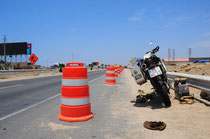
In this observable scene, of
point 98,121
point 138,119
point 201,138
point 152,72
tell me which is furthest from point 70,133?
point 152,72

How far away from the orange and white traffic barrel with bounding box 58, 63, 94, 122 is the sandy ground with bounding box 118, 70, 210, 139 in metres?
1.11

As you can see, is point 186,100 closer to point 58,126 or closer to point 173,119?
point 173,119

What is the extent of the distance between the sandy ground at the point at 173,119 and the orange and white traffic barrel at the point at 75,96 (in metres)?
1.11

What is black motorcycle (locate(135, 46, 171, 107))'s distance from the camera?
6121mm

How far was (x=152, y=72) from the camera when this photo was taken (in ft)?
20.2

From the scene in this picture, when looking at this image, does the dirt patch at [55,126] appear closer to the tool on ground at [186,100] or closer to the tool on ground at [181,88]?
the tool on ground at [186,100]

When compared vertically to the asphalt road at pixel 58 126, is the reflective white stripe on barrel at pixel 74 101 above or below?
above

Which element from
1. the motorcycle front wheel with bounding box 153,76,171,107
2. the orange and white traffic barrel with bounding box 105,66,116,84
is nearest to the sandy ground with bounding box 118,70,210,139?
the motorcycle front wheel with bounding box 153,76,171,107

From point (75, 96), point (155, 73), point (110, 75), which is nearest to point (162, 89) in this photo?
point (155, 73)

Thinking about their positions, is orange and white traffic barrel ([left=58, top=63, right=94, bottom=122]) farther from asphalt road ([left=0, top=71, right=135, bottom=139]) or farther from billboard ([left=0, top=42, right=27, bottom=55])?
billboard ([left=0, top=42, right=27, bottom=55])

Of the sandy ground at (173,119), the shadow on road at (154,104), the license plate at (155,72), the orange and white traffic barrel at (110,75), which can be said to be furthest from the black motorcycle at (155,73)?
the orange and white traffic barrel at (110,75)

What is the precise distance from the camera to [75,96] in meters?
4.95

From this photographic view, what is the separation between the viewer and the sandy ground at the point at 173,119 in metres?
3.85

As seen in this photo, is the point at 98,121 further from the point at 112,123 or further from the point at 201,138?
the point at 201,138
